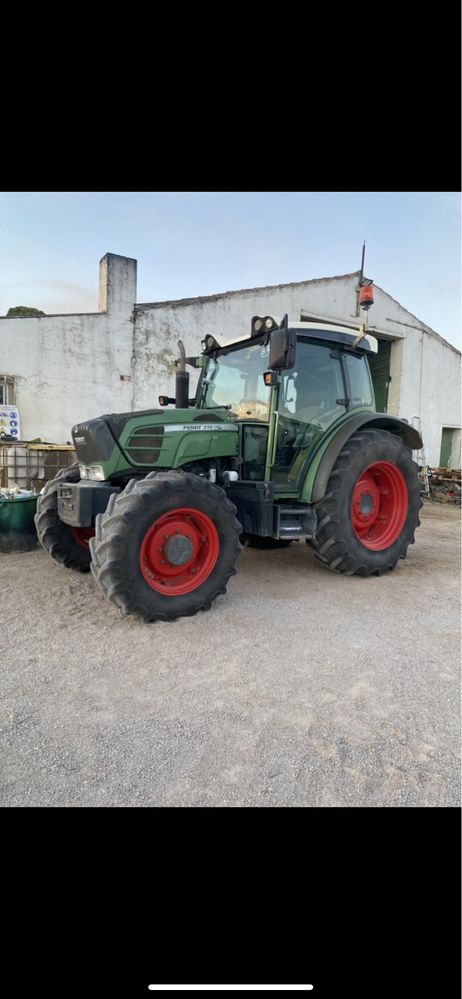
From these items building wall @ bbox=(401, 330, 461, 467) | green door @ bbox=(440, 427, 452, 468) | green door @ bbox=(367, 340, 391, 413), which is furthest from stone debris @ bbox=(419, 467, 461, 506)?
green door @ bbox=(440, 427, 452, 468)

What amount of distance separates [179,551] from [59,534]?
1.43 metres

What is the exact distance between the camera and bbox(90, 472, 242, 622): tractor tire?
10.1 feet

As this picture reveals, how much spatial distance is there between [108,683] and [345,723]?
120 cm

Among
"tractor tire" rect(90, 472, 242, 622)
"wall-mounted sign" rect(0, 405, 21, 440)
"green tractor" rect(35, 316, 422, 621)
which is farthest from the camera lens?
"wall-mounted sign" rect(0, 405, 21, 440)

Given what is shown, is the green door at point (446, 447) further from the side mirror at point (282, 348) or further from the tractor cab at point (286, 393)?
the side mirror at point (282, 348)

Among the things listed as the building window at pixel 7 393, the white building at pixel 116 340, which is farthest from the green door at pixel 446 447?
the building window at pixel 7 393

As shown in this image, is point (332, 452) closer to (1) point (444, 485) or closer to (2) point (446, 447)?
(1) point (444, 485)

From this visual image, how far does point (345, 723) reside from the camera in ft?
7.02

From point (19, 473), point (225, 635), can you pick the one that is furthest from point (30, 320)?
point (225, 635)

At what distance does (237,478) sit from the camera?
13.7 feet

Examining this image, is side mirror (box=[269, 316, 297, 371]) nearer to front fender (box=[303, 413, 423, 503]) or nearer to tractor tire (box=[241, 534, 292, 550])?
front fender (box=[303, 413, 423, 503])

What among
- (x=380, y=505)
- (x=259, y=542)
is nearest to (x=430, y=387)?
(x=380, y=505)

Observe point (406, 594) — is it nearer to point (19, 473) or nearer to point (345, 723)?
point (345, 723)

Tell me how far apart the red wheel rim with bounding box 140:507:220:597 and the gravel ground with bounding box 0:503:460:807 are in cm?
31
